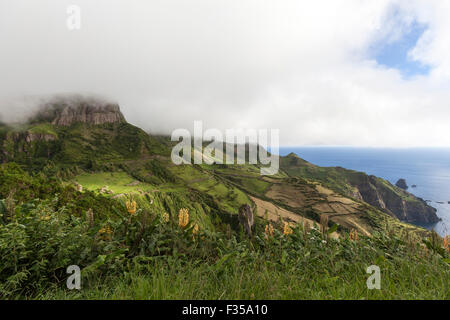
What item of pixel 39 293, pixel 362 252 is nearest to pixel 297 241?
pixel 362 252

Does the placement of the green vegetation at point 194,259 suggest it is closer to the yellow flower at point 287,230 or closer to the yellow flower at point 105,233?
the yellow flower at point 105,233

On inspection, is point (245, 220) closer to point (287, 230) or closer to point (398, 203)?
point (287, 230)

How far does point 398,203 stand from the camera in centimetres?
17062

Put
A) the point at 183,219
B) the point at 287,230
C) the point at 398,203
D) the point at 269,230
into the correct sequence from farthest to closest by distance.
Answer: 1. the point at 398,203
2. the point at 269,230
3. the point at 287,230
4. the point at 183,219

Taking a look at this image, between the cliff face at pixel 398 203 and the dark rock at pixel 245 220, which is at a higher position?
the dark rock at pixel 245 220

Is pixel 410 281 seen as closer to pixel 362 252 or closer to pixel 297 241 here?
pixel 362 252

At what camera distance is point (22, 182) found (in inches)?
701

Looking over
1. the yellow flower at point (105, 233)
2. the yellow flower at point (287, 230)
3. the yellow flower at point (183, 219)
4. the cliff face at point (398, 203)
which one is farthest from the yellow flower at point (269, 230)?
the cliff face at point (398, 203)

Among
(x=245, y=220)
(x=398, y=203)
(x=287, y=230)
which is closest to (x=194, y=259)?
(x=245, y=220)

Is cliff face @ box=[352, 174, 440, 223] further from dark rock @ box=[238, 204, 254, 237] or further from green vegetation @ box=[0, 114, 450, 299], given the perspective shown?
dark rock @ box=[238, 204, 254, 237]

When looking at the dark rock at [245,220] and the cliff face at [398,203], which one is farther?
the cliff face at [398,203]

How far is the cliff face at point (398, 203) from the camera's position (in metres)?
145

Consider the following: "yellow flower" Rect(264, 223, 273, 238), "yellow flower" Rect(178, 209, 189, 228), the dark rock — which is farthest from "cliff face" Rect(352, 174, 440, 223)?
"yellow flower" Rect(178, 209, 189, 228)
